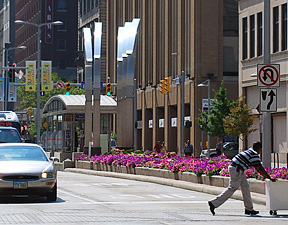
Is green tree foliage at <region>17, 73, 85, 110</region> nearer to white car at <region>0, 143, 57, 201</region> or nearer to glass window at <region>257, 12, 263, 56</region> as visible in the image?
glass window at <region>257, 12, 263, 56</region>

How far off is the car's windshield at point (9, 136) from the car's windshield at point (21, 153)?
10.4 metres

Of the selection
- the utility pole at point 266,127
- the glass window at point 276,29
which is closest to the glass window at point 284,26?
the glass window at point 276,29

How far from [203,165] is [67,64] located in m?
110

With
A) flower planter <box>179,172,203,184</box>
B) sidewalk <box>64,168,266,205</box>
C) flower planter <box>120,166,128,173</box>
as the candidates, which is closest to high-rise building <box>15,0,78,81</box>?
sidewalk <box>64,168,266,205</box>

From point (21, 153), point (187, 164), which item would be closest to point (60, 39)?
point (187, 164)

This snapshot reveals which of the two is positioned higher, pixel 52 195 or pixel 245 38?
pixel 245 38

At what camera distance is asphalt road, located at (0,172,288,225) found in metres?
16.4

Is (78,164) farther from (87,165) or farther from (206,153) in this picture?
(206,153)

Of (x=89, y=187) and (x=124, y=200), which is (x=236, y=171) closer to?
(x=124, y=200)

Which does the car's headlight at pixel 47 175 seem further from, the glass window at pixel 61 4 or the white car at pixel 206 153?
the glass window at pixel 61 4

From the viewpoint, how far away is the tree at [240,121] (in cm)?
5700

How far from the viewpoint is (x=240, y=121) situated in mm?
57094

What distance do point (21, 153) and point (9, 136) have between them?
35.9 feet

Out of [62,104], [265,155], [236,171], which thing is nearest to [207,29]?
[62,104]
